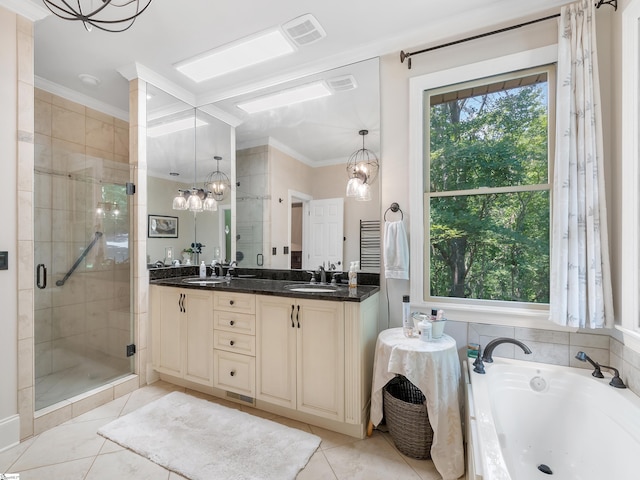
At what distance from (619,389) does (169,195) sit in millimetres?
3523

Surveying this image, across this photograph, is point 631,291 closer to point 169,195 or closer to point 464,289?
point 464,289

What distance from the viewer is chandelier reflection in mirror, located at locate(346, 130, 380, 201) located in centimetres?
242

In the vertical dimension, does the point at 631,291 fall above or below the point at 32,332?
above

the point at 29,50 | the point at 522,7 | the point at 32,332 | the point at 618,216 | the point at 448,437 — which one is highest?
the point at 522,7

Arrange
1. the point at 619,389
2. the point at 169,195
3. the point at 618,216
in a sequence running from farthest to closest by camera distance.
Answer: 1. the point at 169,195
2. the point at 618,216
3. the point at 619,389

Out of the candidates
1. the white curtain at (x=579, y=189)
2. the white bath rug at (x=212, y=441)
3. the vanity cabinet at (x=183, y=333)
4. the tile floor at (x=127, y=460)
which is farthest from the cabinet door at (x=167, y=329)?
the white curtain at (x=579, y=189)

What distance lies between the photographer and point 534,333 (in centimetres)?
193

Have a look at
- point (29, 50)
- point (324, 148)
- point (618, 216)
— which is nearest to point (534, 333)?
point (618, 216)

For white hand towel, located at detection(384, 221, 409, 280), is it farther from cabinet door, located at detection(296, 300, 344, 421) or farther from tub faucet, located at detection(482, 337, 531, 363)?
tub faucet, located at detection(482, 337, 531, 363)

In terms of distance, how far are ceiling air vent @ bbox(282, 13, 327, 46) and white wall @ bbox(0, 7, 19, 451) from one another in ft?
5.69

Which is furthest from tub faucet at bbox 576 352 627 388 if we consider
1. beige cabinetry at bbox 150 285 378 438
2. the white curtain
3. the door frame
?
the door frame

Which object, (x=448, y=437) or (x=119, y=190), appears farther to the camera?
(x=119, y=190)

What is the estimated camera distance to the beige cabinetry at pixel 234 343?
7.37ft

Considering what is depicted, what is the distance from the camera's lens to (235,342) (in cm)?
230
